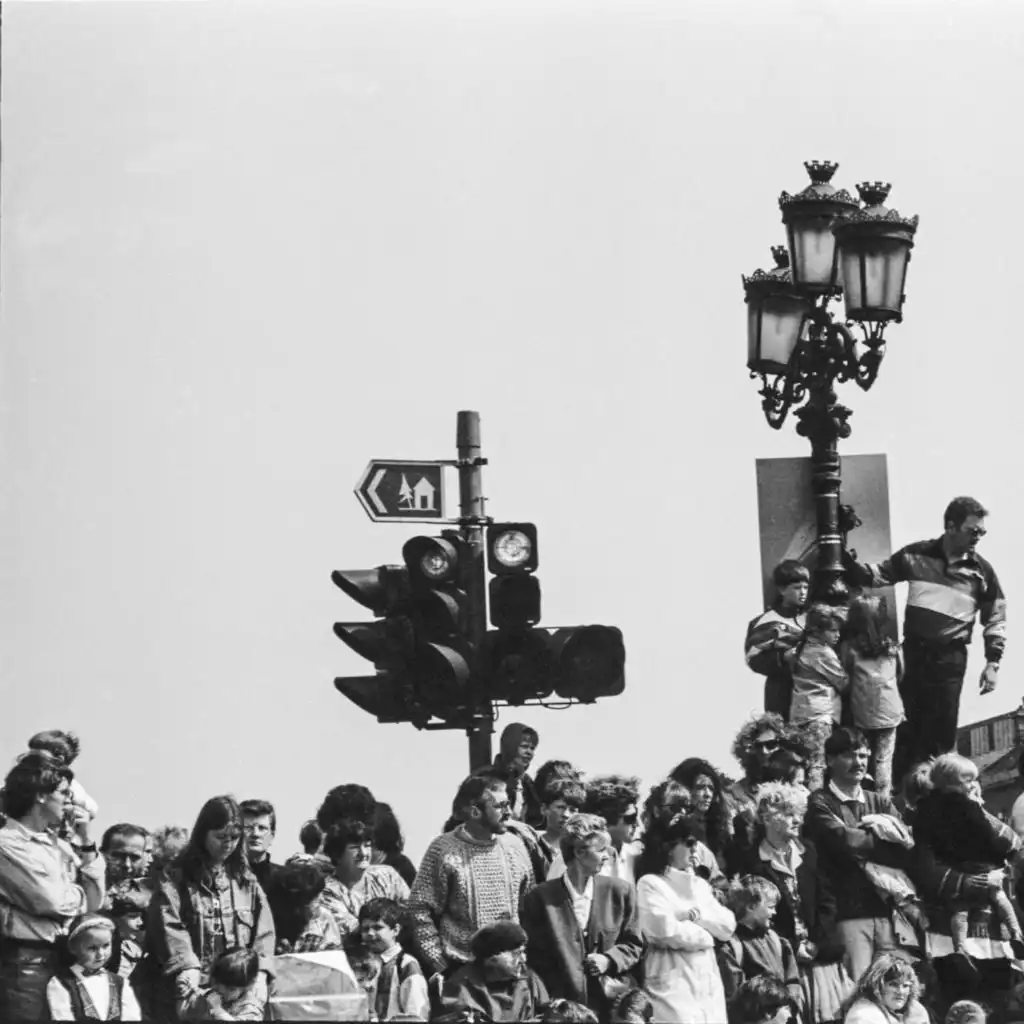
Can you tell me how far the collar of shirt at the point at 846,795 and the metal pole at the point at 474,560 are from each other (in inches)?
73.0

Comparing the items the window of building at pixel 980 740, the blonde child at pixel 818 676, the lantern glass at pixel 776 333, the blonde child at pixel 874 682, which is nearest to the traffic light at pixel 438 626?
the blonde child at pixel 818 676

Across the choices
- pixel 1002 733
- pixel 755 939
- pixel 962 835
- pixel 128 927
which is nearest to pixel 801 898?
pixel 755 939

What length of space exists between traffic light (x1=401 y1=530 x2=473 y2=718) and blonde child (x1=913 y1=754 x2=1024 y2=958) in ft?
8.37

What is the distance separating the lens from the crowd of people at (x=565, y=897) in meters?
16.5

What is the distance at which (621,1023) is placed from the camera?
56.4ft

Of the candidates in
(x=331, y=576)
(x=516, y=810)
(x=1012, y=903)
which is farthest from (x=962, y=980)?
(x=331, y=576)

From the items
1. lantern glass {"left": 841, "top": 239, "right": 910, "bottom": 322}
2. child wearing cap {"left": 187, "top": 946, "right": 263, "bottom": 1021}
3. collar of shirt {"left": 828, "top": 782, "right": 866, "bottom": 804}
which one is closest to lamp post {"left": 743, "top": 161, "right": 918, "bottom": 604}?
lantern glass {"left": 841, "top": 239, "right": 910, "bottom": 322}

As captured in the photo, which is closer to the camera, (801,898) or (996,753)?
(801,898)

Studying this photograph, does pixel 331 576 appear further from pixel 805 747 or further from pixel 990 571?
pixel 990 571

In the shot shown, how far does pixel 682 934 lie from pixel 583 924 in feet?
1.55

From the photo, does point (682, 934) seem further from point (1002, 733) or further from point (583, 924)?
point (1002, 733)

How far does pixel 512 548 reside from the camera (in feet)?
63.1

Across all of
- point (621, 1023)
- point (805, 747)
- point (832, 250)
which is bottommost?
point (621, 1023)

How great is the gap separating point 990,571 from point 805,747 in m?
2.47
